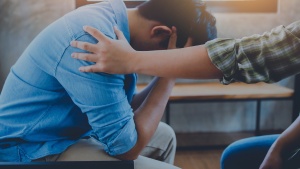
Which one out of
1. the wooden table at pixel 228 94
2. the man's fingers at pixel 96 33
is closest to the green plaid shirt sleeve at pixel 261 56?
the man's fingers at pixel 96 33

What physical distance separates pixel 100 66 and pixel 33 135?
12.0 inches

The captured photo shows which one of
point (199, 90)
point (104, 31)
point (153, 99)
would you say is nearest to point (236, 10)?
point (199, 90)

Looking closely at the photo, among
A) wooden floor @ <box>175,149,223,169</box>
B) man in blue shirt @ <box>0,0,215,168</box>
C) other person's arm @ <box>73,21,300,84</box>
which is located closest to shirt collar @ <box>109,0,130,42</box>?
man in blue shirt @ <box>0,0,215,168</box>

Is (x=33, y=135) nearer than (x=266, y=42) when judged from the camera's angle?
No

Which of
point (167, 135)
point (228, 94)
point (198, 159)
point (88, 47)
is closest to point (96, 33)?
point (88, 47)

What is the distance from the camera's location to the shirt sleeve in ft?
3.03

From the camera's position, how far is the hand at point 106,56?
0.90 meters

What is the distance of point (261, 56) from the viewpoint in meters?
0.79

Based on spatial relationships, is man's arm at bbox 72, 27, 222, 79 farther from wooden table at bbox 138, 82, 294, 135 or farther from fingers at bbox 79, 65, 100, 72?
wooden table at bbox 138, 82, 294, 135

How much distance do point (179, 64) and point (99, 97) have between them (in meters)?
0.24

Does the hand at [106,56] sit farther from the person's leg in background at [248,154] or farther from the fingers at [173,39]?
the person's leg in background at [248,154]

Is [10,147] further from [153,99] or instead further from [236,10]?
[236,10]

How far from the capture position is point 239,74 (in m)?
0.80

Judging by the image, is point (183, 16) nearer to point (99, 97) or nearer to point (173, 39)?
point (173, 39)
